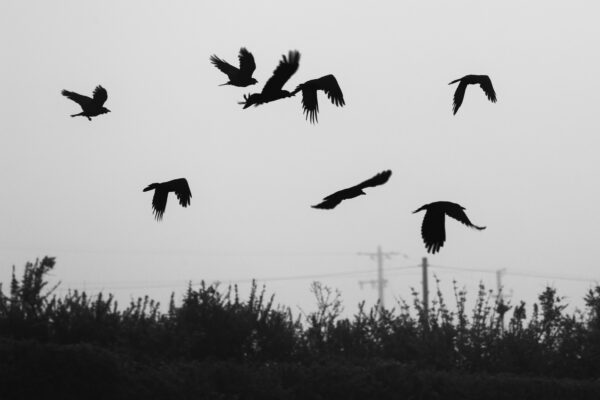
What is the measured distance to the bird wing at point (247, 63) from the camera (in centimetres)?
941

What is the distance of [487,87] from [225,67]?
2.72 metres

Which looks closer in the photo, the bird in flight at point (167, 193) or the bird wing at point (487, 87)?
the bird in flight at point (167, 193)

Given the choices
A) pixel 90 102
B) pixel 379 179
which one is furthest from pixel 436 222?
pixel 90 102

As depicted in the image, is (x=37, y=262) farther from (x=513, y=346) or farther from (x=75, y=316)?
(x=513, y=346)

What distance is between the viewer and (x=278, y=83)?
7461 mm

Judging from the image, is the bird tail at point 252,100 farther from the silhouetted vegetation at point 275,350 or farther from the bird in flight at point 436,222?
the silhouetted vegetation at point 275,350

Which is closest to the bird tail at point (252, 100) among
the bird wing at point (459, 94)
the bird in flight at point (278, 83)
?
the bird in flight at point (278, 83)

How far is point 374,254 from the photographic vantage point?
80500mm

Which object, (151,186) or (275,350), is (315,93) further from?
(275,350)

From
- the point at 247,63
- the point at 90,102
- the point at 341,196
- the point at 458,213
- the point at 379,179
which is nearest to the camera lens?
the point at 379,179

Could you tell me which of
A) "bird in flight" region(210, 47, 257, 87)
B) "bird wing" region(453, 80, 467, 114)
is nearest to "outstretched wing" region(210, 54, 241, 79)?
"bird in flight" region(210, 47, 257, 87)

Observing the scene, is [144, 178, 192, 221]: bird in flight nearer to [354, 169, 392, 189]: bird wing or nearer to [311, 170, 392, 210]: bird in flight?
[311, 170, 392, 210]: bird in flight

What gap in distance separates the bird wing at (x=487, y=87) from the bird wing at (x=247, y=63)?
2.51 meters

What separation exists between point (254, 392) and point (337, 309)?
606cm
